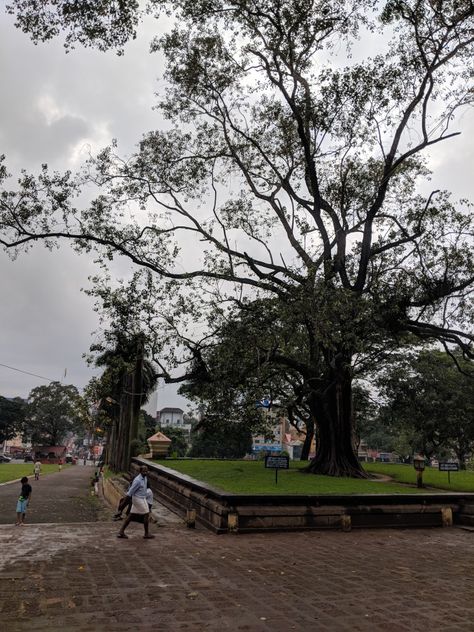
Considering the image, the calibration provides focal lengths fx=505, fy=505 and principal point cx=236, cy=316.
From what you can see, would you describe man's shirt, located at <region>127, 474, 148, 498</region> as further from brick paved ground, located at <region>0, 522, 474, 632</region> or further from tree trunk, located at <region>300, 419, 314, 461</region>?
tree trunk, located at <region>300, 419, 314, 461</region>

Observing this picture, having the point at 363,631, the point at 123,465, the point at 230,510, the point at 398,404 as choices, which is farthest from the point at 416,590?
the point at 398,404

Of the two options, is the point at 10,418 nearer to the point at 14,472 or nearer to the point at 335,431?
the point at 14,472

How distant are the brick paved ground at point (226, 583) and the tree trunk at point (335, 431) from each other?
7.24 m

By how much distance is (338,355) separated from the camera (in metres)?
15.0

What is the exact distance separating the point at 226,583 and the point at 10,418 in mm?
77552

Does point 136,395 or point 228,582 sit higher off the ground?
point 136,395

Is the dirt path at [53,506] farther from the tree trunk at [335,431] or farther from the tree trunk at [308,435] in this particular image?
the tree trunk at [308,435]

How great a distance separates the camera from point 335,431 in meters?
16.5

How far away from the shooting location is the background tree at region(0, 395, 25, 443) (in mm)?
74125

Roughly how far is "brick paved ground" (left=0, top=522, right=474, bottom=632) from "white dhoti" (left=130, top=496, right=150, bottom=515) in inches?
16.3

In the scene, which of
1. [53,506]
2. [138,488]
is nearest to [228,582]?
[138,488]

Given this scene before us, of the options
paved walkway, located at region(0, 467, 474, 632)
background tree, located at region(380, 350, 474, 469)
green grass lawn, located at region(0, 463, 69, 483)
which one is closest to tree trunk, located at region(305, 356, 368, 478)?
paved walkway, located at region(0, 467, 474, 632)

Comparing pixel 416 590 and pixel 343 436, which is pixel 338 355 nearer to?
pixel 343 436

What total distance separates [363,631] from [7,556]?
15.4 feet
